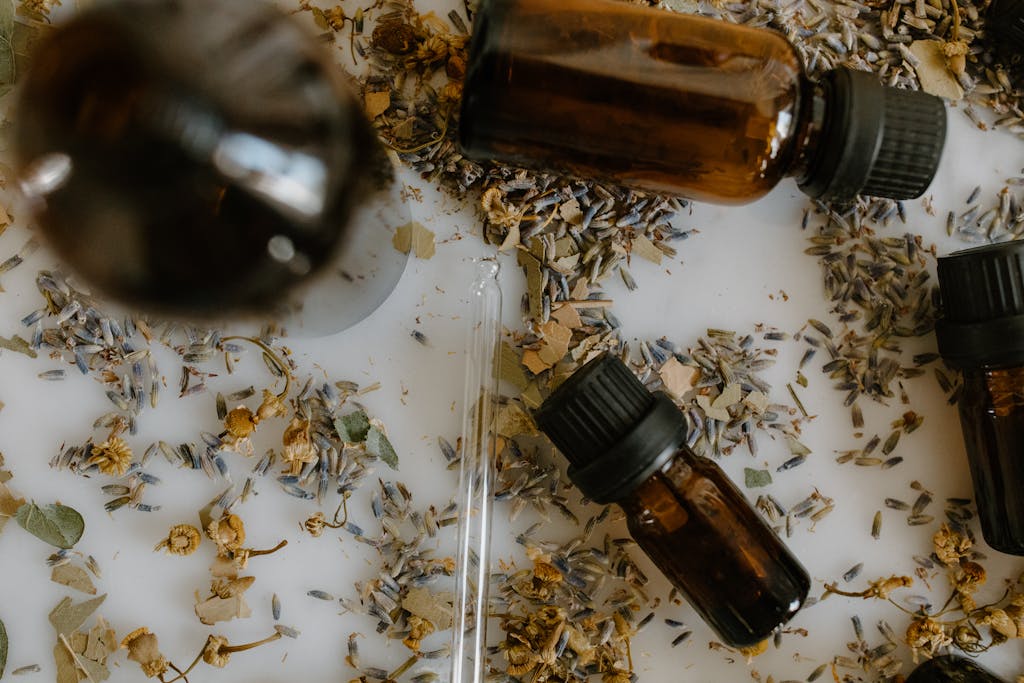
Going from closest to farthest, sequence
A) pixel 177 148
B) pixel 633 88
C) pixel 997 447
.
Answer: pixel 177 148, pixel 633 88, pixel 997 447

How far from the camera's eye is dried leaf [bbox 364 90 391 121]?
806 mm

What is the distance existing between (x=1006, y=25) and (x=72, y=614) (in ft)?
3.70

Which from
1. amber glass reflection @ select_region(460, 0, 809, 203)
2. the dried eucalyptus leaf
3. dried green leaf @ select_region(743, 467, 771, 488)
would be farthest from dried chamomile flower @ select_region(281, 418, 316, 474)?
dried green leaf @ select_region(743, 467, 771, 488)

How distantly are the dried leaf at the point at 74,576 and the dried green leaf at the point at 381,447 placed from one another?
33cm

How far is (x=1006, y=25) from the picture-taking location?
2.61ft

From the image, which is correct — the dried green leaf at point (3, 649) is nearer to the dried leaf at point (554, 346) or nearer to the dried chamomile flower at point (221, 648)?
the dried chamomile flower at point (221, 648)

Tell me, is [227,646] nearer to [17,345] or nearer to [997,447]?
[17,345]

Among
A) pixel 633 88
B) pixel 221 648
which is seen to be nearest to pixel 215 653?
pixel 221 648

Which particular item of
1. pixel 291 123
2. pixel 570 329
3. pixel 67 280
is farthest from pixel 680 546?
pixel 67 280

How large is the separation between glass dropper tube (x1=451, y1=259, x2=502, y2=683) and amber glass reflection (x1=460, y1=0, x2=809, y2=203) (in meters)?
0.19

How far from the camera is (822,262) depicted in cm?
84

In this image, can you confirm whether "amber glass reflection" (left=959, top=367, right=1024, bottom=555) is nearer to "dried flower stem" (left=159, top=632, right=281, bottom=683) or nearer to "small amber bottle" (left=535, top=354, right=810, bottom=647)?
"small amber bottle" (left=535, top=354, right=810, bottom=647)

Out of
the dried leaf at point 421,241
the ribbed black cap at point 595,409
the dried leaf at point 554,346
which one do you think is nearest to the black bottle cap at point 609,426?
the ribbed black cap at point 595,409

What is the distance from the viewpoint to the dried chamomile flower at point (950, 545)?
0.83 m
